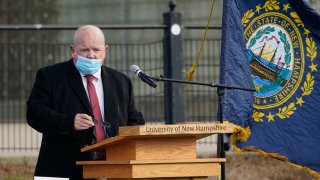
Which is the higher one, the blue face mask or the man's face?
the man's face

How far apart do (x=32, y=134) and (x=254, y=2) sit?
17.8 feet

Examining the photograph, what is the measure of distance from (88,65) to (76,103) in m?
0.30

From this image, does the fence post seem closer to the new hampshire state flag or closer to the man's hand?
the new hampshire state flag

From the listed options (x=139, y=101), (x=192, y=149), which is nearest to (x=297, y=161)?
(x=192, y=149)

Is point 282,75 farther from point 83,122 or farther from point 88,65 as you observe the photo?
point 83,122

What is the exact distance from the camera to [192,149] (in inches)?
269

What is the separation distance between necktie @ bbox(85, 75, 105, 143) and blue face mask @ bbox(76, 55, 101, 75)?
126mm

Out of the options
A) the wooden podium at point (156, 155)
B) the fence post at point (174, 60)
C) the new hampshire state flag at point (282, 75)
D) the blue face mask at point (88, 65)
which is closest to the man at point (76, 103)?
the blue face mask at point (88, 65)

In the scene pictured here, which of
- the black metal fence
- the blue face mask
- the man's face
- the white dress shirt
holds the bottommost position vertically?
the black metal fence

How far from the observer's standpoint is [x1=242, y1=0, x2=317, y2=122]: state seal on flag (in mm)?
8789

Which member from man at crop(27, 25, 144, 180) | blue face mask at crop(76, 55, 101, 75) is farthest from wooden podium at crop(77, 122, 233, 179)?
blue face mask at crop(76, 55, 101, 75)

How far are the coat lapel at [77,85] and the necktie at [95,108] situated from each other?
0.17ft

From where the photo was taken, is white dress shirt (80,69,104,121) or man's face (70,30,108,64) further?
white dress shirt (80,69,104,121)

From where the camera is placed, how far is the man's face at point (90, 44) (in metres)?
7.29
